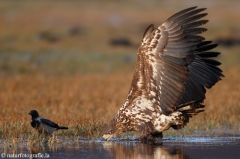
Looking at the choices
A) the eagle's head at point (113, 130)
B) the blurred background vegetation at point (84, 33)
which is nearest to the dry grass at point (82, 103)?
the eagle's head at point (113, 130)

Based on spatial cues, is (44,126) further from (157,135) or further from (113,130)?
(157,135)

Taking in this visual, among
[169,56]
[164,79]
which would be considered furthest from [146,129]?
[169,56]

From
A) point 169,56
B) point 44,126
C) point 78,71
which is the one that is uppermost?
point 78,71

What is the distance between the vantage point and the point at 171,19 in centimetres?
888

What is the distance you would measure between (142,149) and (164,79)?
114 cm

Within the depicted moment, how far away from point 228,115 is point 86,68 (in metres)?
11.3

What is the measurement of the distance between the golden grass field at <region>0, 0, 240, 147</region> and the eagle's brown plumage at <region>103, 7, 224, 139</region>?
1.07m

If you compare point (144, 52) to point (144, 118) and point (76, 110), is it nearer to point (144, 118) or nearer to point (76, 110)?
point (144, 118)

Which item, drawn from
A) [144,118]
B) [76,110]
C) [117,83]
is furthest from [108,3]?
[144,118]

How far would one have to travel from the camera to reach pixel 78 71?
2262cm

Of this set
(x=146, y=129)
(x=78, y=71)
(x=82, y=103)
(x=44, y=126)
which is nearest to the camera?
(x=146, y=129)

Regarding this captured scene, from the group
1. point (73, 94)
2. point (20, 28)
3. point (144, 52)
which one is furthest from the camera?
point (20, 28)

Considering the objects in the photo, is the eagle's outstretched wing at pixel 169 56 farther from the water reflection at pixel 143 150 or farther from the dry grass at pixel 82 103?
the dry grass at pixel 82 103

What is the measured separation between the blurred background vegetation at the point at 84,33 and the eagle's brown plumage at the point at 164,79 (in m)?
12.5
